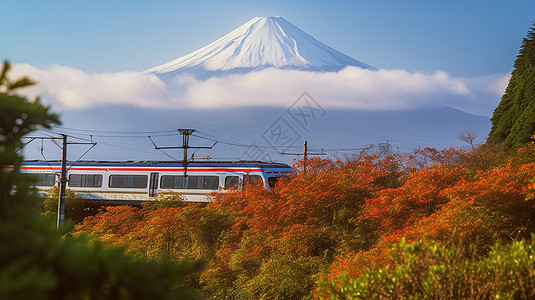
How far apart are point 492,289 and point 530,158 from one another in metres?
8.75

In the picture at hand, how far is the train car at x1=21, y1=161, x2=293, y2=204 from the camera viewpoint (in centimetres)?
2478

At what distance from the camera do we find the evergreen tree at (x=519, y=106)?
68.4ft

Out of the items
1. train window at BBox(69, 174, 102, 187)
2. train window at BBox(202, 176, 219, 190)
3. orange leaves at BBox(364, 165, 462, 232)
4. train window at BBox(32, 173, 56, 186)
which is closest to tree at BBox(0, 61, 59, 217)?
orange leaves at BBox(364, 165, 462, 232)

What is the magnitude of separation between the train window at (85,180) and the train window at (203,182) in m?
6.02

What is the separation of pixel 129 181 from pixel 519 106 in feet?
66.3

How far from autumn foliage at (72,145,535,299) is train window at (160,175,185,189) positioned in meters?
4.19

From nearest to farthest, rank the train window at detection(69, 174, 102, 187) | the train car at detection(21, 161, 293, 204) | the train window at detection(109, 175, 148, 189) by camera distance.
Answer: the train car at detection(21, 161, 293, 204) < the train window at detection(109, 175, 148, 189) < the train window at detection(69, 174, 102, 187)

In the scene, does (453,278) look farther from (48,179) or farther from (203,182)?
(48,179)

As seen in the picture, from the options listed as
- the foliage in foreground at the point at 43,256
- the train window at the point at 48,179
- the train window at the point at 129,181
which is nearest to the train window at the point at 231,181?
the train window at the point at 129,181

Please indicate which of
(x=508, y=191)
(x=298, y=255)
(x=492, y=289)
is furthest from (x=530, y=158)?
(x=492, y=289)

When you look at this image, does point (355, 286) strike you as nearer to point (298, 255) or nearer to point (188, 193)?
point (298, 255)

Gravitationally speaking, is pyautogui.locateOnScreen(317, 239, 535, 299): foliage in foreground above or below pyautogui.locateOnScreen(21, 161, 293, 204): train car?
below

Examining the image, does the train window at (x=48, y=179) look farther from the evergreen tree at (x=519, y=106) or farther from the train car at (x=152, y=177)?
the evergreen tree at (x=519, y=106)

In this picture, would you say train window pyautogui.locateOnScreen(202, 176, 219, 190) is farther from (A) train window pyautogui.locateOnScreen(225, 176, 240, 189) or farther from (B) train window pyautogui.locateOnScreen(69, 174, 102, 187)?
(B) train window pyautogui.locateOnScreen(69, 174, 102, 187)
